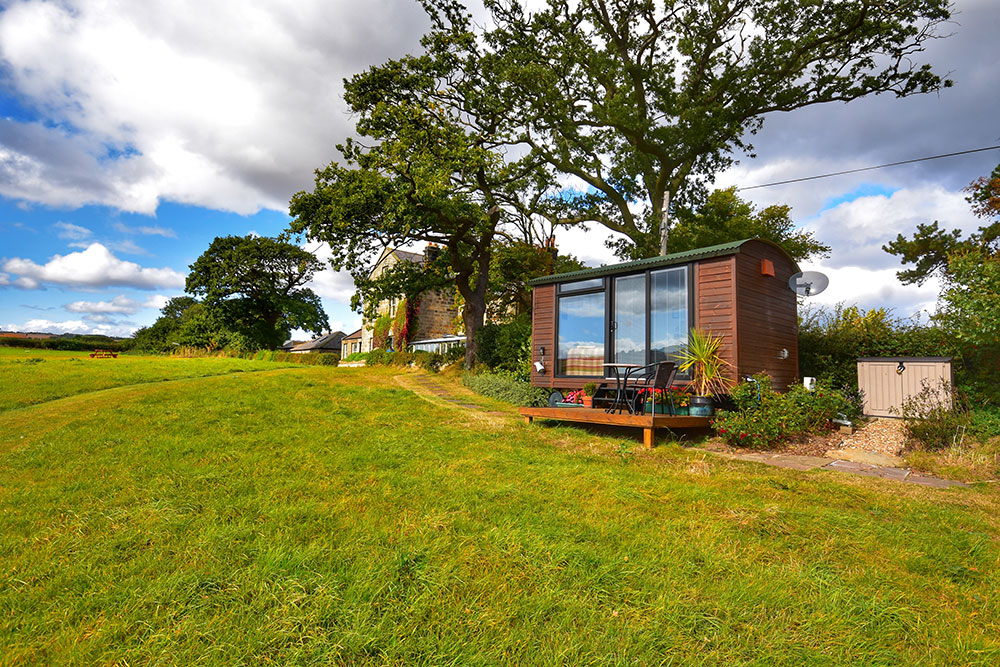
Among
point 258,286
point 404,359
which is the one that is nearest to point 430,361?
point 404,359

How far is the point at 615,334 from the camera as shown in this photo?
31.1 feet

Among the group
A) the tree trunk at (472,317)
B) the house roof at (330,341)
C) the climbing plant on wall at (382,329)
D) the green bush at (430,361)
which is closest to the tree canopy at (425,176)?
the tree trunk at (472,317)

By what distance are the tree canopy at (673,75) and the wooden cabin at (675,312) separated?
5566mm

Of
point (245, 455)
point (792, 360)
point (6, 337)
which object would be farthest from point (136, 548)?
point (6, 337)

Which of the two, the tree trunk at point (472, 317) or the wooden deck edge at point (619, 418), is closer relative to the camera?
the wooden deck edge at point (619, 418)

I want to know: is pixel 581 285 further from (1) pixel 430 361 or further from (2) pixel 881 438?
(1) pixel 430 361

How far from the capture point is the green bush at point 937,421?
633 centimetres

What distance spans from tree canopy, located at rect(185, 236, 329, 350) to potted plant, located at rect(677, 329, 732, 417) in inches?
1406

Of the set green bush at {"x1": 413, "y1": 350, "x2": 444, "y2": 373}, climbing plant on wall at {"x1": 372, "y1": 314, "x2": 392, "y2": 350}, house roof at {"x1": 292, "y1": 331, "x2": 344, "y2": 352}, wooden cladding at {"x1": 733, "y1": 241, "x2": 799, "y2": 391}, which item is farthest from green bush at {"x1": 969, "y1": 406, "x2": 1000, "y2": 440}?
house roof at {"x1": 292, "y1": 331, "x2": 344, "y2": 352}

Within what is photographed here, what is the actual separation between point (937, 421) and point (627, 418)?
4154mm

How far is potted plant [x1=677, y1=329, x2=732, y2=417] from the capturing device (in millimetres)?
7699

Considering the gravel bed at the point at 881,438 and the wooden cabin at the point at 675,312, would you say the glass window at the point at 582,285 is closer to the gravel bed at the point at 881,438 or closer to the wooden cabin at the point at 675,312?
the wooden cabin at the point at 675,312

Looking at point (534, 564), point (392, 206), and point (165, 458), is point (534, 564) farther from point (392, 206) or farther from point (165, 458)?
point (392, 206)

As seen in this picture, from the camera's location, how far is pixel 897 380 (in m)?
8.13
